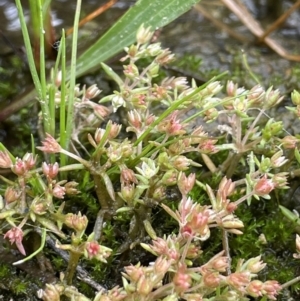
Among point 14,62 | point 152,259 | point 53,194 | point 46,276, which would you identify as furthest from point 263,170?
point 14,62

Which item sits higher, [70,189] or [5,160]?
[5,160]

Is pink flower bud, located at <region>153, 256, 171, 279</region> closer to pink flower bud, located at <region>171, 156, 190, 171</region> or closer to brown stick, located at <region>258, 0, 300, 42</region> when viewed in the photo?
pink flower bud, located at <region>171, 156, 190, 171</region>

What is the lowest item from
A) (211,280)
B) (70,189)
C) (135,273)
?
(211,280)

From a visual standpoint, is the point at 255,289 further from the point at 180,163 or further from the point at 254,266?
the point at 180,163

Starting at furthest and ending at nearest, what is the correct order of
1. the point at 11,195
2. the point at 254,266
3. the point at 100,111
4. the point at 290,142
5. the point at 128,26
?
1. the point at 128,26
2. the point at 100,111
3. the point at 290,142
4. the point at 11,195
5. the point at 254,266

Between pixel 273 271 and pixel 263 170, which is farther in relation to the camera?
pixel 273 271

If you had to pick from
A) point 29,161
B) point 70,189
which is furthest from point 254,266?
point 29,161

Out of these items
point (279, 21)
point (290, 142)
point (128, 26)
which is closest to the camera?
point (290, 142)

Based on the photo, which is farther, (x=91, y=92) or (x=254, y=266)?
(x=91, y=92)

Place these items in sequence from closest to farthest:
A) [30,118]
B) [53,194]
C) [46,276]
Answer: [53,194]
[46,276]
[30,118]

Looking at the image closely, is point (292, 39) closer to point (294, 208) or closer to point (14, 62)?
point (294, 208)
